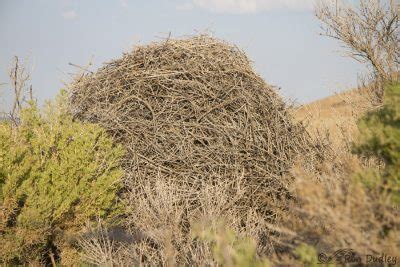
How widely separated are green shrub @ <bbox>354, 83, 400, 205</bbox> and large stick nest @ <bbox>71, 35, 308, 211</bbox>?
10.8 feet

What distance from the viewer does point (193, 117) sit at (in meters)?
6.59

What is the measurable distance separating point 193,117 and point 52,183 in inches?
87.3

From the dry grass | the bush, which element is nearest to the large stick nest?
the dry grass

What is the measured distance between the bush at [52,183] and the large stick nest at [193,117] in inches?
18.1

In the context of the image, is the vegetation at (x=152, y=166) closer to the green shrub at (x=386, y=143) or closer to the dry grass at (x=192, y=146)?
the dry grass at (x=192, y=146)

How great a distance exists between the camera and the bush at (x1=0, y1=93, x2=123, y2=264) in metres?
5.46

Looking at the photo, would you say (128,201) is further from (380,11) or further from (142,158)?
(380,11)

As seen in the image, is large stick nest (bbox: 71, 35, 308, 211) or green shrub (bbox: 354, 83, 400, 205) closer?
green shrub (bbox: 354, 83, 400, 205)

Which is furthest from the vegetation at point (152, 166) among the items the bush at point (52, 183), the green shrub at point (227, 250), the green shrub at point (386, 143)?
the green shrub at point (386, 143)

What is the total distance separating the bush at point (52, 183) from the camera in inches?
Result: 215

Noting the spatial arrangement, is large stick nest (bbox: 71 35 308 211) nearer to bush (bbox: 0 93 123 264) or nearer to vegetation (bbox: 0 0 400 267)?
vegetation (bbox: 0 0 400 267)

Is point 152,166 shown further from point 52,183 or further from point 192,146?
point 52,183

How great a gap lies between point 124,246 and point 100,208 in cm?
64

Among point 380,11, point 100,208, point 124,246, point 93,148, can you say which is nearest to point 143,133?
point 93,148
